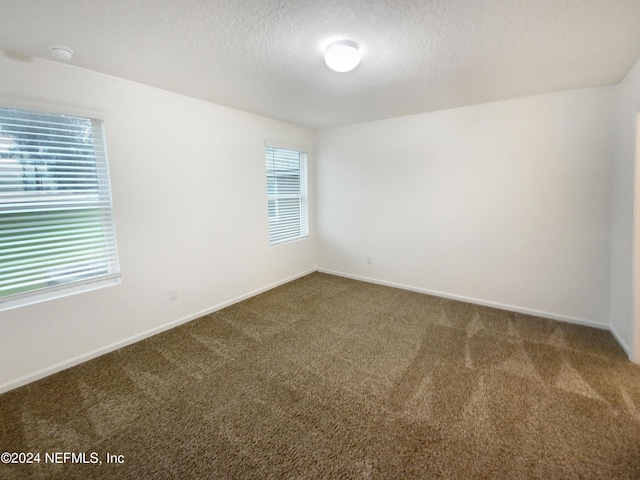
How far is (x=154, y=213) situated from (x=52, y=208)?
0.75 metres

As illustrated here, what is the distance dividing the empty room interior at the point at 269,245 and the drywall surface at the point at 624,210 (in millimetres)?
33

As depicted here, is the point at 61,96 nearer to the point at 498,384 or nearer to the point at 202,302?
the point at 202,302

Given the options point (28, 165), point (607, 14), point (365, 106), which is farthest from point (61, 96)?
point (607, 14)

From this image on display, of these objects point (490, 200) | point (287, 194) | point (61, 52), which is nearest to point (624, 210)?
point (490, 200)

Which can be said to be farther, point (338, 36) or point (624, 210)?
point (624, 210)

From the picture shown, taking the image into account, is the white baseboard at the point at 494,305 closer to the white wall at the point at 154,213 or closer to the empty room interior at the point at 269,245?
the empty room interior at the point at 269,245

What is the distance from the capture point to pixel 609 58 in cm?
214

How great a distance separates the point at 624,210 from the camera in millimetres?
2449

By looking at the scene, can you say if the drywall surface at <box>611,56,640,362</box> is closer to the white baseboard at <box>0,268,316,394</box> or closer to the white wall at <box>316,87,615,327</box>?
the white wall at <box>316,87,615,327</box>

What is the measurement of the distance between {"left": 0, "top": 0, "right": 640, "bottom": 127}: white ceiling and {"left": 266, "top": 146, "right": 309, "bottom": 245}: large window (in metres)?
1.40

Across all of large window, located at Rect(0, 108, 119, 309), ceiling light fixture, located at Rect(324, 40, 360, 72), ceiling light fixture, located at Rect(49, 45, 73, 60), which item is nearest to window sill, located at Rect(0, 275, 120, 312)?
large window, located at Rect(0, 108, 119, 309)

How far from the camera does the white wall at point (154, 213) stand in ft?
7.15

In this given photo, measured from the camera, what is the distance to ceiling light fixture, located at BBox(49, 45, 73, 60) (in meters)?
1.94

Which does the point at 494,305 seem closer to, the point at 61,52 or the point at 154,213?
the point at 154,213
